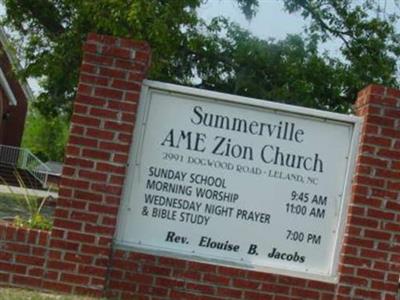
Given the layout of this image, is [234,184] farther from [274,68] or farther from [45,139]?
[45,139]

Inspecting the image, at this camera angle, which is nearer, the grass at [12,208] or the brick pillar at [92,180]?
the brick pillar at [92,180]

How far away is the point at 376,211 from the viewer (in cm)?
608

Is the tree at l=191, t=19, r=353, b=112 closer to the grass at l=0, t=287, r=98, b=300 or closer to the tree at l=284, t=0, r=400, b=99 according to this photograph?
the tree at l=284, t=0, r=400, b=99

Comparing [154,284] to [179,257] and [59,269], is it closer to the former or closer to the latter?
[179,257]

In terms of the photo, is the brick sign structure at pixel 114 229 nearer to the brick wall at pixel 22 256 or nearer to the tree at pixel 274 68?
the brick wall at pixel 22 256

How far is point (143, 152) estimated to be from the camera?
239 inches

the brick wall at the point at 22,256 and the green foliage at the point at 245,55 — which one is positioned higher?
the green foliage at the point at 245,55

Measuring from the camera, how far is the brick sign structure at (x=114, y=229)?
5.96m

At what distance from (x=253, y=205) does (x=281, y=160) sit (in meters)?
0.45

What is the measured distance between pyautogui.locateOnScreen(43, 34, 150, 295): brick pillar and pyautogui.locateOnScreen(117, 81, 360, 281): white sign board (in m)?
0.15

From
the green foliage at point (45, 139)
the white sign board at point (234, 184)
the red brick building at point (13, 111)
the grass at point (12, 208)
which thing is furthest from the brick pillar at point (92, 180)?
the green foliage at point (45, 139)

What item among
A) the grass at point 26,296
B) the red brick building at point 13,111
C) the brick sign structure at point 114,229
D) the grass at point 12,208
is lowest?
the grass at point 26,296

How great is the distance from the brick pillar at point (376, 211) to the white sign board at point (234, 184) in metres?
0.13

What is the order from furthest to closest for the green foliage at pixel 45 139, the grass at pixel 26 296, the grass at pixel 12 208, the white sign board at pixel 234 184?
the green foliage at pixel 45 139, the grass at pixel 12 208, the white sign board at pixel 234 184, the grass at pixel 26 296
